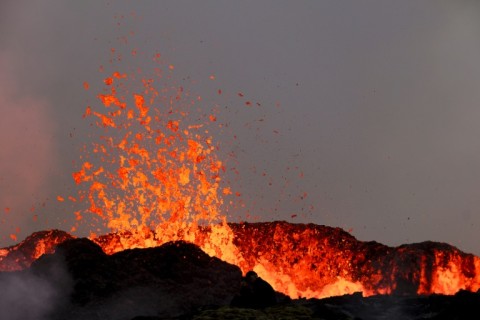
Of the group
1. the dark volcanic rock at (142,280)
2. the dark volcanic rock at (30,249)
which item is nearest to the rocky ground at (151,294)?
the dark volcanic rock at (142,280)

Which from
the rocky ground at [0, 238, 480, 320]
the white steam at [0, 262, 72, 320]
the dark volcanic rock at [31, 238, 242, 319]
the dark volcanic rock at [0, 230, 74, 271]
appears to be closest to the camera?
the rocky ground at [0, 238, 480, 320]

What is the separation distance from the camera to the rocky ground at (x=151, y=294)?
3053 cm

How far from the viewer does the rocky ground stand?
30.5 m

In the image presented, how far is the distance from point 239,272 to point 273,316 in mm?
9421

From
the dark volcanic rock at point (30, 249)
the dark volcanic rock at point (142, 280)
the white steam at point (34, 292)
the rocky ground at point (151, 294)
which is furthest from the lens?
the dark volcanic rock at point (30, 249)

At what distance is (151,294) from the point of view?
3412 cm

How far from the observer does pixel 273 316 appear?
28.5m

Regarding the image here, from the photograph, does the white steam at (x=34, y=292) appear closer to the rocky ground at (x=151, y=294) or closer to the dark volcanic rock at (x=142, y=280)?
the rocky ground at (x=151, y=294)

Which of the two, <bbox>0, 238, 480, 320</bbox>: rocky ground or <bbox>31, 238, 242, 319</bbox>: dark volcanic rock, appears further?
<bbox>31, 238, 242, 319</bbox>: dark volcanic rock

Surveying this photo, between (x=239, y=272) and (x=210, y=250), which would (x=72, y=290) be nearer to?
(x=239, y=272)

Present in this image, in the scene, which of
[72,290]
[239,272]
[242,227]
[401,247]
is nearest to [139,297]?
[72,290]

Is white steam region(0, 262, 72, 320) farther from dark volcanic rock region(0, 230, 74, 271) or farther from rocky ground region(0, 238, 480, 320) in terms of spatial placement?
dark volcanic rock region(0, 230, 74, 271)

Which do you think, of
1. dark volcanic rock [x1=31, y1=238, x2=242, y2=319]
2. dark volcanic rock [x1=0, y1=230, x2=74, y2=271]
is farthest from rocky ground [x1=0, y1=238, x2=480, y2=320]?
dark volcanic rock [x1=0, y1=230, x2=74, y2=271]

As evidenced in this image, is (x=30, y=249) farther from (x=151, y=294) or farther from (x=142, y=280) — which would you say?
(x=151, y=294)
